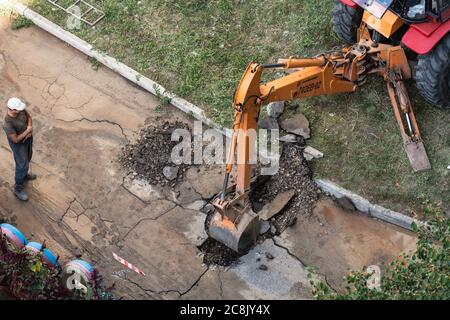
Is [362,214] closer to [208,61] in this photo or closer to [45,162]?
[208,61]

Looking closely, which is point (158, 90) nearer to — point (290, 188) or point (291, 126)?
point (291, 126)

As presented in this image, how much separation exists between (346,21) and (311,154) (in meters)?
2.21

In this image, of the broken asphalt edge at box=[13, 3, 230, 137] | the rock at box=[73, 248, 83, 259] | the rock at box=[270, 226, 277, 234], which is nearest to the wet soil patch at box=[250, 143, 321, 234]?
the rock at box=[270, 226, 277, 234]

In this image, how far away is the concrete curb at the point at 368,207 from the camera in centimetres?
990

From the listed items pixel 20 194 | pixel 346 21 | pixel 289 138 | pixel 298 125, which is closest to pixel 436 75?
pixel 346 21

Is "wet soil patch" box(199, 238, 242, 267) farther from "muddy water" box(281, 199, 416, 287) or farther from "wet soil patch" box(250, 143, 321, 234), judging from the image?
"muddy water" box(281, 199, 416, 287)

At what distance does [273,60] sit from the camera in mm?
12000

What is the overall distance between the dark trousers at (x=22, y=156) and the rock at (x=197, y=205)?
2461 mm

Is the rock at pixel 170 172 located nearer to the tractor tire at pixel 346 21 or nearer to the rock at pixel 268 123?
the rock at pixel 268 123

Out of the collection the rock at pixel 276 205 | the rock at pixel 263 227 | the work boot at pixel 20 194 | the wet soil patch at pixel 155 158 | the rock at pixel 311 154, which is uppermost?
the rock at pixel 311 154

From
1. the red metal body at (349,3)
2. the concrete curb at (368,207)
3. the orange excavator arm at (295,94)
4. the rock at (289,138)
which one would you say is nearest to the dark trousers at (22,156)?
A: the orange excavator arm at (295,94)

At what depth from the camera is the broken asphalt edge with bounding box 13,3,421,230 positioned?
1000 cm

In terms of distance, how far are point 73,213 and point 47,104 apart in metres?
2.42
